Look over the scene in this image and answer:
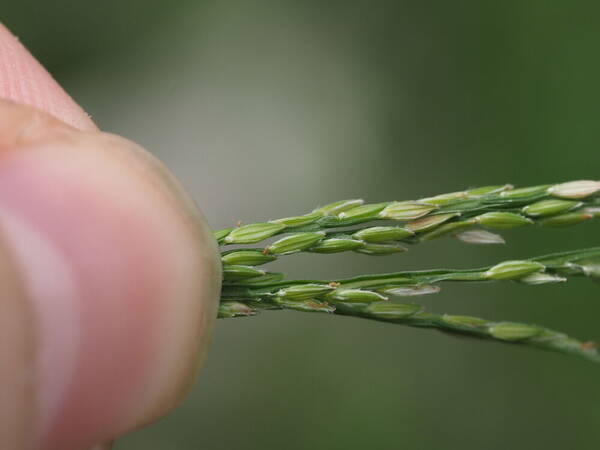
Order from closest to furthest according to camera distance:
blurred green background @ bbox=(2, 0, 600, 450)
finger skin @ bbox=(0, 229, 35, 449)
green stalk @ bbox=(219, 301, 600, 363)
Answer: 1. finger skin @ bbox=(0, 229, 35, 449)
2. green stalk @ bbox=(219, 301, 600, 363)
3. blurred green background @ bbox=(2, 0, 600, 450)

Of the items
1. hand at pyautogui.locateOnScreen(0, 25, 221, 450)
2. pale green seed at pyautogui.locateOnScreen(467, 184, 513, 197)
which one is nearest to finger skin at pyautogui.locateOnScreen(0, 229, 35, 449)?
hand at pyautogui.locateOnScreen(0, 25, 221, 450)

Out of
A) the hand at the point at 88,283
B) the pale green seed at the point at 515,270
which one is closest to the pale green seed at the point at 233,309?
the hand at the point at 88,283

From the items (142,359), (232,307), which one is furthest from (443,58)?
(142,359)

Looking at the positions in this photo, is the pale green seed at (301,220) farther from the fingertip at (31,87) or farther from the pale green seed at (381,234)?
the fingertip at (31,87)

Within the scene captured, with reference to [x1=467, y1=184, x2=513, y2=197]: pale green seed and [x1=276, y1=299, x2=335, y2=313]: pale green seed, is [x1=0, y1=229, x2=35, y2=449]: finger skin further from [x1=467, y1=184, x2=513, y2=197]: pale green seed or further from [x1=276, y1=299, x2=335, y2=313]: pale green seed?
[x1=467, y1=184, x2=513, y2=197]: pale green seed

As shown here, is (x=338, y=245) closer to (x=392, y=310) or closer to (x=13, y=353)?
(x=392, y=310)

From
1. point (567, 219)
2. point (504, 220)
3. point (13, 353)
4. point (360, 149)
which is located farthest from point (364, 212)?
point (360, 149)

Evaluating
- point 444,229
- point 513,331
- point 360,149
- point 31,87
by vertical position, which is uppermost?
point 31,87
